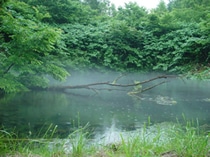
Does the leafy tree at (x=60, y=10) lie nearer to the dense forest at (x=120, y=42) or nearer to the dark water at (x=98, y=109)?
the dense forest at (x=120, y=42)

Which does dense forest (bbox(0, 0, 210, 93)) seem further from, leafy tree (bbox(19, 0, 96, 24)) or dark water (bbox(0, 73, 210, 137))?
dark water (bbox(0, 73, 210, 137))

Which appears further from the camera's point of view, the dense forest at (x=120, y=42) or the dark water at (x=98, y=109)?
the dense forest at (x=120, y=42)

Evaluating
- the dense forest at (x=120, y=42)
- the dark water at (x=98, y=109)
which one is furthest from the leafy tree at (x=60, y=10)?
the dark water at (x=98, y=109)

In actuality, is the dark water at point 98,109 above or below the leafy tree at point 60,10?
below

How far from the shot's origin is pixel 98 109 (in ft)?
23.8

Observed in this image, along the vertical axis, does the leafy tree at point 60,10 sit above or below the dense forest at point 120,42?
above

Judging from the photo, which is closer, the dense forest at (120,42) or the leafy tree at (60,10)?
the dense forest at (120,42)

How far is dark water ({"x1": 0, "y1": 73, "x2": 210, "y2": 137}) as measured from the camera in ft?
18.3

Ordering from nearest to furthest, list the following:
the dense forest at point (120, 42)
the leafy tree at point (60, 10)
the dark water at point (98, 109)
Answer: the dark water at point (98, 109), the dense forest at point (120, 42), the leafy tree at point (60, 10)

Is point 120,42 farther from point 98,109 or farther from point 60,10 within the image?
point 98,109

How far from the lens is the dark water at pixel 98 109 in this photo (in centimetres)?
558

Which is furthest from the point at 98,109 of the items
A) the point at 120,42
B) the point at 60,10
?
the point at 60,10

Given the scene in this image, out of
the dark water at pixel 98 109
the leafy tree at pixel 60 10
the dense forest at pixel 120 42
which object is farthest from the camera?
the leafy tree at pixel 60 10

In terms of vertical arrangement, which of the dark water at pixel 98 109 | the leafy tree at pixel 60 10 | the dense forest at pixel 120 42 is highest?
the leafy tree at pixel 60 10
